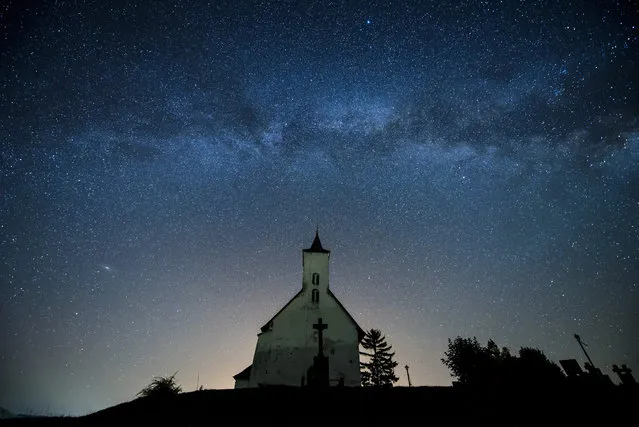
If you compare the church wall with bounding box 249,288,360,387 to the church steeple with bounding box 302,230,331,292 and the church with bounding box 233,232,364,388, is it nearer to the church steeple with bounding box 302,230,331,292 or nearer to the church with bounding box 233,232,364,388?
the church with bounding box 233,232,364,388

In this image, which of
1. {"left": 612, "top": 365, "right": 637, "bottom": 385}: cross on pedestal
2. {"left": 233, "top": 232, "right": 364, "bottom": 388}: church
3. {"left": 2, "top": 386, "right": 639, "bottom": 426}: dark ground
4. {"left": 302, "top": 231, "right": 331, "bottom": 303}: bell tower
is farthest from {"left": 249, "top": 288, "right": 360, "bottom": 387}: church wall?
{"left": 612, "top": 365, "right": 637, "bottom": 385}: cross on pedestal

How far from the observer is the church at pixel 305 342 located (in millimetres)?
22766

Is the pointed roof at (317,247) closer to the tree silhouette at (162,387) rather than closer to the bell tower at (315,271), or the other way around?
the bell tower at (315,271)

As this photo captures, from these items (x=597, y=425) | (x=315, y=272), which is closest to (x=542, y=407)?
(x=597, y=425)

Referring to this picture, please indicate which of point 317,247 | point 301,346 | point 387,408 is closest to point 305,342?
point 301,346

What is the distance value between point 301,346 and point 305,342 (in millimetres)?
436

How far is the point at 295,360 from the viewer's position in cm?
2317

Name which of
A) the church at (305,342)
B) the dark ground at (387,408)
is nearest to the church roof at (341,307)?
the church at (305,342)

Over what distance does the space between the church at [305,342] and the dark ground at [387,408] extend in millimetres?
14853

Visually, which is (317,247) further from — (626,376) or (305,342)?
(626,376)

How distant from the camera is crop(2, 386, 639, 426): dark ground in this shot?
593cm

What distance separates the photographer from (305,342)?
78.4ft

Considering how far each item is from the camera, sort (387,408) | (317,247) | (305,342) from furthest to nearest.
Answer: (317,247) < (305,342) < (387,408)

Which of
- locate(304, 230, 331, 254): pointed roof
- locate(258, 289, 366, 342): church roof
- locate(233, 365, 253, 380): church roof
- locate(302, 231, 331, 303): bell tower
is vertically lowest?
locate(233, 365, 253, 380): church roof
